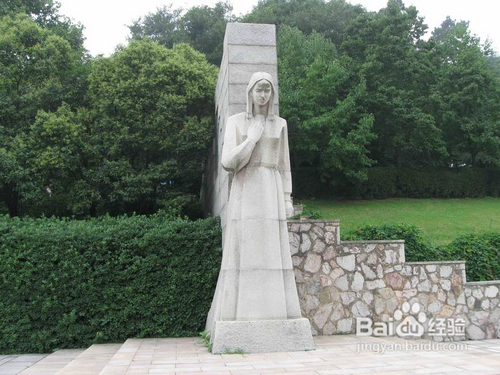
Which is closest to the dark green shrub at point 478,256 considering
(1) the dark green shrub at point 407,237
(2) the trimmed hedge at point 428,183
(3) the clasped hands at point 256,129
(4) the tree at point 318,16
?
(1) the dark green shrub at point 407,237

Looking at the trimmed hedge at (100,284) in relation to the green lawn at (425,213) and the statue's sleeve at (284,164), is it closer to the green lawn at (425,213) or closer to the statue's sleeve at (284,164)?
the statue's sleeve at (284,164)

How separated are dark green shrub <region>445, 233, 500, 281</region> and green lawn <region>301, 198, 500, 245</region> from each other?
6.40 m

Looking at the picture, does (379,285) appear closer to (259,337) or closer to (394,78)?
(259,337)

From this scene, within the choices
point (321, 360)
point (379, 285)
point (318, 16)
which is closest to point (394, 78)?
point (318, 16)

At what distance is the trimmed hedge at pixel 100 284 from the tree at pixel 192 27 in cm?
1820

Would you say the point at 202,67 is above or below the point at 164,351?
above

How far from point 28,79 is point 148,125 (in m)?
4.05

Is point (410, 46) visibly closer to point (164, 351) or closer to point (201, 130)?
point (201, 130)

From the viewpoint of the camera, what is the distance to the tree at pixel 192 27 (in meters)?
25.8

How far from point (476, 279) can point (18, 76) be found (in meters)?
12.2

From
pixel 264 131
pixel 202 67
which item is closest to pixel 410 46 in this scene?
pixel 202 67

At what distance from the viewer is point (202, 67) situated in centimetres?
1270

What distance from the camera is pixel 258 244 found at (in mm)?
6086

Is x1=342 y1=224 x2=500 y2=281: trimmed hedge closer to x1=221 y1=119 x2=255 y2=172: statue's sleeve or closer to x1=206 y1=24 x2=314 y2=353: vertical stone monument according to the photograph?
x1=206 y1=24 x2=314 y2=353: vertical stone monument
